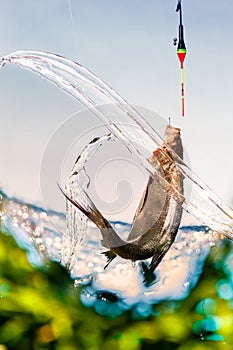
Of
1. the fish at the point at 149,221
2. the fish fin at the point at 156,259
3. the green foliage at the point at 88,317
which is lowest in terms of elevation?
the green foliage at the point at 88,317

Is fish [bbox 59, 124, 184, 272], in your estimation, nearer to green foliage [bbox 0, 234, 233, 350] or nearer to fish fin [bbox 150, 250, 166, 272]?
fish fin [bbox 150, 250, 166, 272]

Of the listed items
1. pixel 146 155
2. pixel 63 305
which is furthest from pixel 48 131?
pixel 63 305

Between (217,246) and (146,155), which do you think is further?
(217,246)

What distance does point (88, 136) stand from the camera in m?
1.25

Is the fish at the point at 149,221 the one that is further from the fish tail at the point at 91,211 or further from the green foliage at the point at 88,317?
the green foliage at the point at 88,317

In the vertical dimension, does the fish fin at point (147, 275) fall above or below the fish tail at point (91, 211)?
below

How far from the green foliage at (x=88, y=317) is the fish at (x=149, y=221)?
0.37ft

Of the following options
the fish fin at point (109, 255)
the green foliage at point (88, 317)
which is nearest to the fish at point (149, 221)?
the fish fin at point (109, 255)

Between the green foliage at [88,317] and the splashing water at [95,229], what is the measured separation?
0.08 feet

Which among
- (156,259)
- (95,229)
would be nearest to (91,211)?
(95,229)

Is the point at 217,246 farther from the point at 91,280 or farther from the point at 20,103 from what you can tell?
the point at 20,103

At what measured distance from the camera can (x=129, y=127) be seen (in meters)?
1.20

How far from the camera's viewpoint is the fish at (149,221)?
1.25 m

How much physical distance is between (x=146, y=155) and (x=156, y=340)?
33cm
